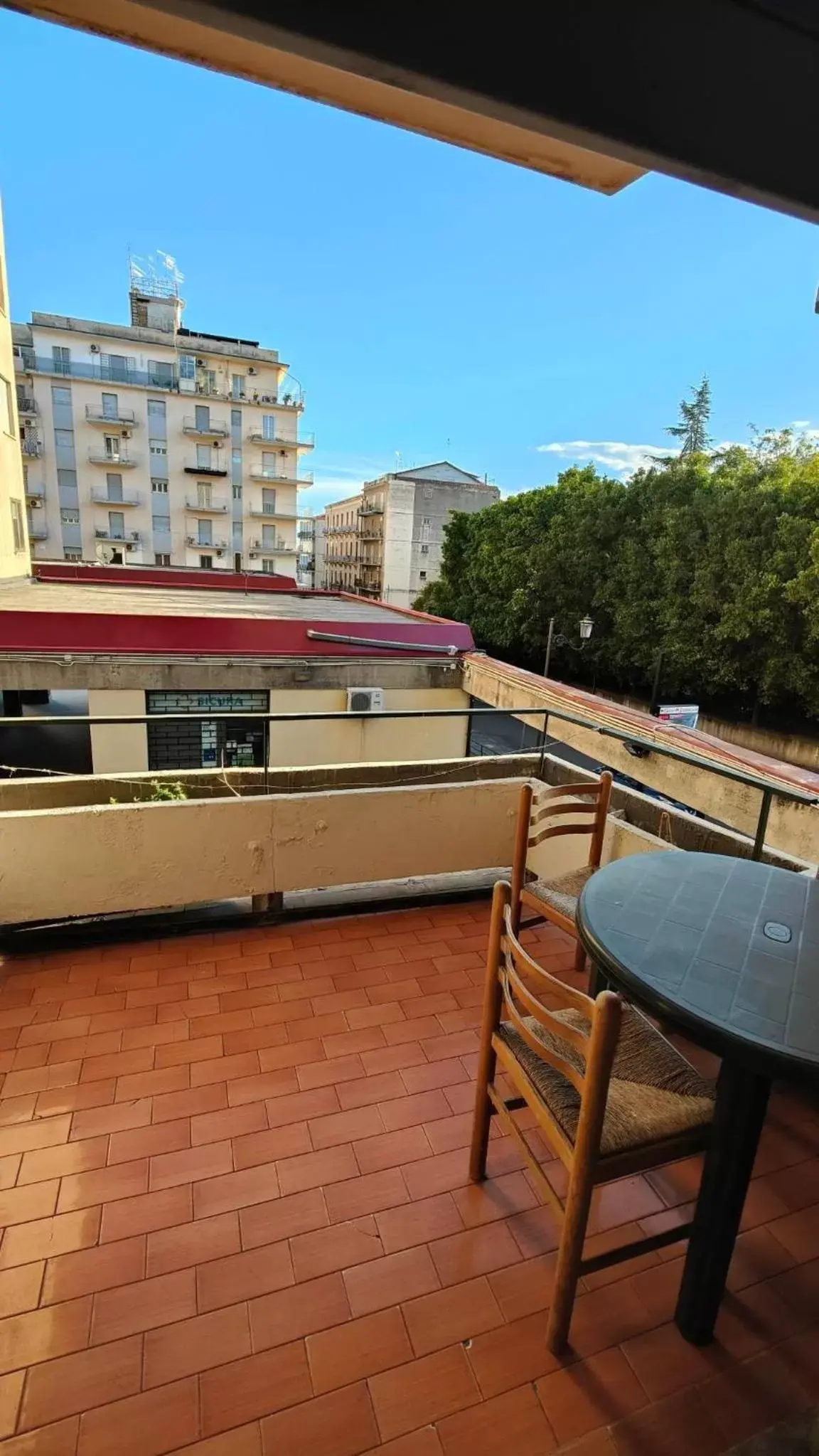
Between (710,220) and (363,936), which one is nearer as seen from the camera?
(710,220)

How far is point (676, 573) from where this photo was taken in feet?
55.0

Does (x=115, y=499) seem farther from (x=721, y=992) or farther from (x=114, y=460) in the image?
(x=721, y=992)

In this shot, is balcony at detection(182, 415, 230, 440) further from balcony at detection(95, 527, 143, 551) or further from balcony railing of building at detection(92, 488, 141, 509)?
balcony at detection(95, 527, 143, 551)

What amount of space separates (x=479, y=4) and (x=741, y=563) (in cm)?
1686

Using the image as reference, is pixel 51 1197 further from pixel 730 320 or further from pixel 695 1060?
pixel 730 320

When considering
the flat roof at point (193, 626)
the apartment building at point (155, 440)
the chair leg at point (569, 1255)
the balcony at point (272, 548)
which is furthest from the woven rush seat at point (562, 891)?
the balcony at point (272, 548)

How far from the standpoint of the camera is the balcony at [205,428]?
33.9 metres

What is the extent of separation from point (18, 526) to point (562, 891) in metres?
17.3

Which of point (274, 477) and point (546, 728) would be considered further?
point (274, 477)

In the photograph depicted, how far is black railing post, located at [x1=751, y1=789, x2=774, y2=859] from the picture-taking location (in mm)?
2336

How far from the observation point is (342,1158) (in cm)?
182

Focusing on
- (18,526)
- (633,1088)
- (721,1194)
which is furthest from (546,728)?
(18,526)

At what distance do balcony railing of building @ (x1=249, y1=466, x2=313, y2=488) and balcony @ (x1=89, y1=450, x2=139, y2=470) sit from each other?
6.23m

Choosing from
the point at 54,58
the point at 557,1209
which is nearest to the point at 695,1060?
the point at 557,1209
